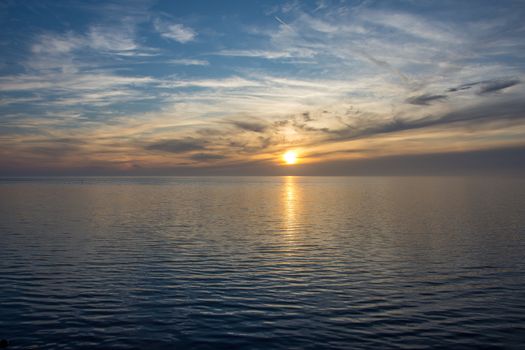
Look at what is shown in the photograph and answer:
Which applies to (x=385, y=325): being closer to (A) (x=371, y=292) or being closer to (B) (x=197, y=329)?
(A) (x=371, y=292)

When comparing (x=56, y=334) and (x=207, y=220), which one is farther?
(x=207, y=220)

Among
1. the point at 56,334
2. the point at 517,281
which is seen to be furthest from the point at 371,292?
the point at 56,334

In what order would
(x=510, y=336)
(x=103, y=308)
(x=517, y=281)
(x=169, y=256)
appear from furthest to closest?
(x=169, y=256) → (x=517, y=281) → (x=103, y=308) → (x=510, y=336)

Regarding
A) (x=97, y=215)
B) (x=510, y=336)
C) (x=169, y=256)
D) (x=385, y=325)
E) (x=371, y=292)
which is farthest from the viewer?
(x=97, y=215)

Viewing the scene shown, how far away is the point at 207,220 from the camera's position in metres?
71.8

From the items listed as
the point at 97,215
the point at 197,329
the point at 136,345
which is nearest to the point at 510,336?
the point at 197,329

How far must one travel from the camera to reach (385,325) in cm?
2231

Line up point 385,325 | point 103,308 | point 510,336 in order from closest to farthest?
point 510,336 → point 385,325 → point 103,308

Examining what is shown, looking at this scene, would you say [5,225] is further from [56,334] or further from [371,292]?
[371,292]

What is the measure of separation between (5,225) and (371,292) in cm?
5867

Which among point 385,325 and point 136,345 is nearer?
point 136,345

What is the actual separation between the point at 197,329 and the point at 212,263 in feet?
51.7

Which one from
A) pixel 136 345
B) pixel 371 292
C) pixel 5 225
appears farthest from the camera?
pixel 5 225

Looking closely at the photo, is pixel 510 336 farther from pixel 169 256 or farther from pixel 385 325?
pixel 169 256
